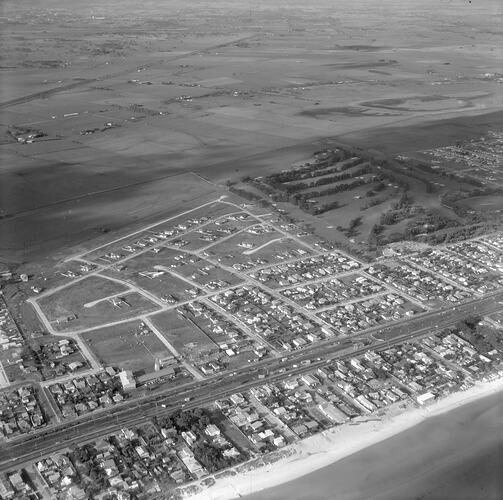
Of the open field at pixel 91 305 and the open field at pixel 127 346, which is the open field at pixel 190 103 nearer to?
the open field at pixel 91 305

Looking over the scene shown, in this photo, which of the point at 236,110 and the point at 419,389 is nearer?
the point at 419,389

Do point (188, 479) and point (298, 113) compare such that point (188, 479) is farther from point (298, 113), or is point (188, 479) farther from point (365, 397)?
point (298, 113)

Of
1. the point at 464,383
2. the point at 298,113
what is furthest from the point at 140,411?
the point at 298,113

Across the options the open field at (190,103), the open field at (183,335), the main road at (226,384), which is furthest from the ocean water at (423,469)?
the open field at (190,103)

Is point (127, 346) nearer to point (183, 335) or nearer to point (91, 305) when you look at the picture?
point (183, 335)

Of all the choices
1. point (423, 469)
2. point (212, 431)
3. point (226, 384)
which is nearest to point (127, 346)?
point (226, 384)

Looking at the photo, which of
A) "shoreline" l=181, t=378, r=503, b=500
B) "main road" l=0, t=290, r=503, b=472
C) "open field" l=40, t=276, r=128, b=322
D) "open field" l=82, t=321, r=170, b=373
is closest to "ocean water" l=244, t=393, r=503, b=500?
"shoreline" l=181, t=378, r=503, b=500

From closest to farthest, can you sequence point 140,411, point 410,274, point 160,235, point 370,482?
point 370,482 < point 140,411 < point 410,274 < point 160,235
